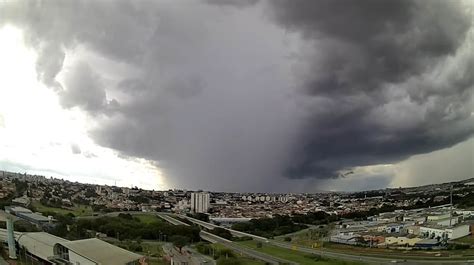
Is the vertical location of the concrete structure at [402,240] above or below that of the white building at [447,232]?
below

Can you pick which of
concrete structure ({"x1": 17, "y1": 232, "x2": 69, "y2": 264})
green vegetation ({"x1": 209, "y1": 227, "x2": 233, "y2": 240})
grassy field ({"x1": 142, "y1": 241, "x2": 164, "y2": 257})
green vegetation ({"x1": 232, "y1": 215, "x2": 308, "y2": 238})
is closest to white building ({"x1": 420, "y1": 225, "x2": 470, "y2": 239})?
green vegetation ({"x1": 232, "y1": 215, "x2": 308, "y2": 238})

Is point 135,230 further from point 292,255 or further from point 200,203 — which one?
point 200,203

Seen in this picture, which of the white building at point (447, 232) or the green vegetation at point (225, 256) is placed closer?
the green vegetation at point (225, 256)

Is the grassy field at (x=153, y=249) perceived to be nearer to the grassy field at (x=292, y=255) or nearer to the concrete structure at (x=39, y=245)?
the concrete structure at (x=39, y=245)

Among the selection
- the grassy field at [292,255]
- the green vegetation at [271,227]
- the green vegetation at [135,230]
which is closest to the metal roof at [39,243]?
the green vegetation at [135,230]

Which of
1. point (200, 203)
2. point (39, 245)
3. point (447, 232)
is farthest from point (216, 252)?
point (200, 203)

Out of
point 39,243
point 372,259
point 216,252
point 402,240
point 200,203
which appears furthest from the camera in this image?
point 200,203

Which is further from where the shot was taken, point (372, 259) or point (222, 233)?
point (222, 233)

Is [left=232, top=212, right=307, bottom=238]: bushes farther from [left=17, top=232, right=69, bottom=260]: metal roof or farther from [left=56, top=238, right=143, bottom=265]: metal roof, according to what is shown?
[left=17, top=232, right=69, bottom=260]: metal roof
